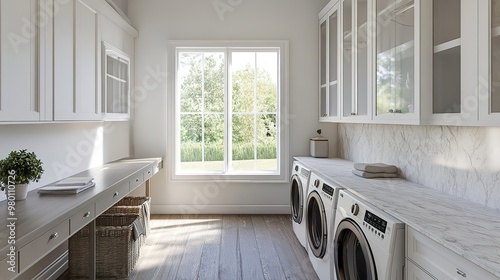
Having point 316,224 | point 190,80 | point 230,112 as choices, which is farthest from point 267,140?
point 316,224

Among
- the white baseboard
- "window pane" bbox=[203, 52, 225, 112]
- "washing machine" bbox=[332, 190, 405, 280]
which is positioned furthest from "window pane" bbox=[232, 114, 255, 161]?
"washing machine" bbox=[332, 190, 405, 280]

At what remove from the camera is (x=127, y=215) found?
3.12m

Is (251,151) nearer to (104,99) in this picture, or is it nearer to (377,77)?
(104,99)

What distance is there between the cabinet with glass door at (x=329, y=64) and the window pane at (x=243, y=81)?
2.88 ft

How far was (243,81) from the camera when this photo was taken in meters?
4.62

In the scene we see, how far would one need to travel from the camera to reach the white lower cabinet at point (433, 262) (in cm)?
121

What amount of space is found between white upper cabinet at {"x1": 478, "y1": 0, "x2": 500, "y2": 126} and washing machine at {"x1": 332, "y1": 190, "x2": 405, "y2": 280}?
615mm

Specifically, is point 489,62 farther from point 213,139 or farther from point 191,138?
point 191,138

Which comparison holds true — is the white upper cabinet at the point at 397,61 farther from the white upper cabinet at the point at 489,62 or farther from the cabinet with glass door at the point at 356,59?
the white upper cabinet at the point at 489,62

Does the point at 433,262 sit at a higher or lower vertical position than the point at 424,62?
lower

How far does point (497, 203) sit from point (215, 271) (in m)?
2.06

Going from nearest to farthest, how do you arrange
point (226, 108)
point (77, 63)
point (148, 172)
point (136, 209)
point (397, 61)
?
point (397, 61), point (77, 63), point (136, 209), point (148, 172), point (226, 108)

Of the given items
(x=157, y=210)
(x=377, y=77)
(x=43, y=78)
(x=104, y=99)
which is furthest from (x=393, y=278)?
(x=157, y=210)

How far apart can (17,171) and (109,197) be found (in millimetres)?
700
